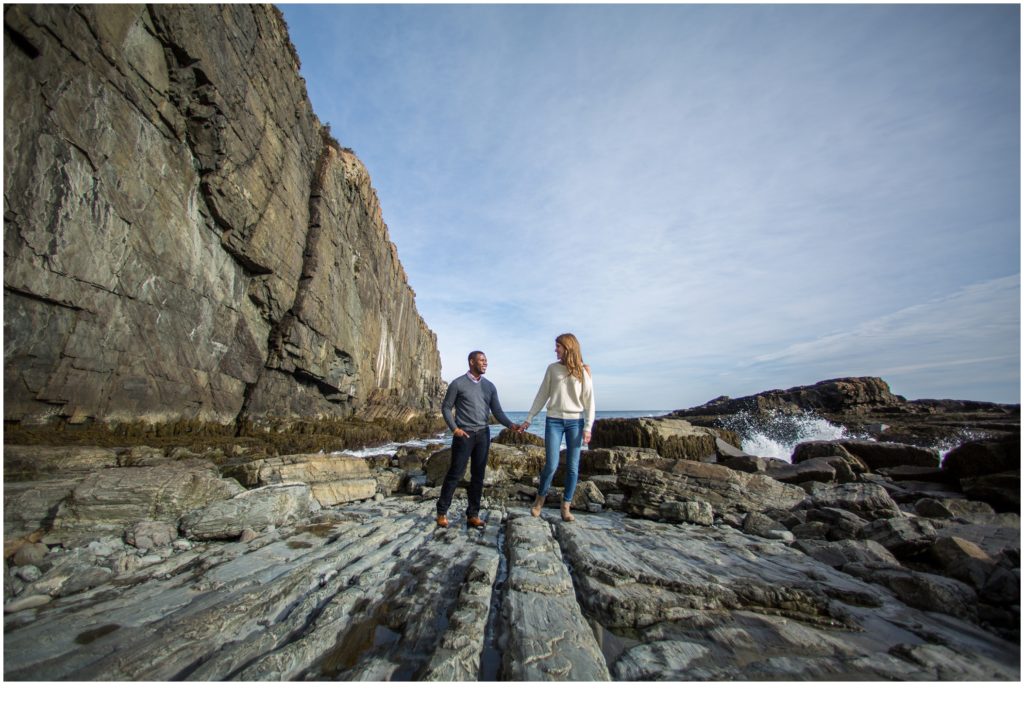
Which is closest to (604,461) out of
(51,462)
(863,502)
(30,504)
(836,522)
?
(863,502)

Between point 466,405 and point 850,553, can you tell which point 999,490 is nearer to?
point 850,553

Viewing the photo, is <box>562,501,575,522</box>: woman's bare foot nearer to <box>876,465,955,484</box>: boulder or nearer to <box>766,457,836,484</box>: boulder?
<box>766,457,836,484</box>: boulder

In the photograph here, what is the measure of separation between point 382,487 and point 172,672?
621 cm

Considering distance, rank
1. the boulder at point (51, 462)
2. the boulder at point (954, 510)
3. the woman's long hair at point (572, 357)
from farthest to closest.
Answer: the boulder at point (954, 510) → the boulder at point (51, 462) → the woman's long hair at point (572, 357)

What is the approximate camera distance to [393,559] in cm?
401

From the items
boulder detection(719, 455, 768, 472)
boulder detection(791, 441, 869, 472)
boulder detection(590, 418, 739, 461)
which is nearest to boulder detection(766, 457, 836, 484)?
boulder detection(719, 455, 768, 472)

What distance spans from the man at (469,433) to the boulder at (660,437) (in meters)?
7.01

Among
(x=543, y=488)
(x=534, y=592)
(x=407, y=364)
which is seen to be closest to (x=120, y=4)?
(x=543, y=488)

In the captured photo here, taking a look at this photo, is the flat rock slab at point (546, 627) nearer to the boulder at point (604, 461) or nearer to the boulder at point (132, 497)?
the boulder at point (132, 497)

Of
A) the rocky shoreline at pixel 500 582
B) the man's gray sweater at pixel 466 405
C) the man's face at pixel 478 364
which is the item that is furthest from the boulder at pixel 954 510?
the man's face at pixel 478 364

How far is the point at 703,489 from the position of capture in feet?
21.0

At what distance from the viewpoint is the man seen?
5.34 metres

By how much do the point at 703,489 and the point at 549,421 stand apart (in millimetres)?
2940

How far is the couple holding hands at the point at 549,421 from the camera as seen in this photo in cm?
532
